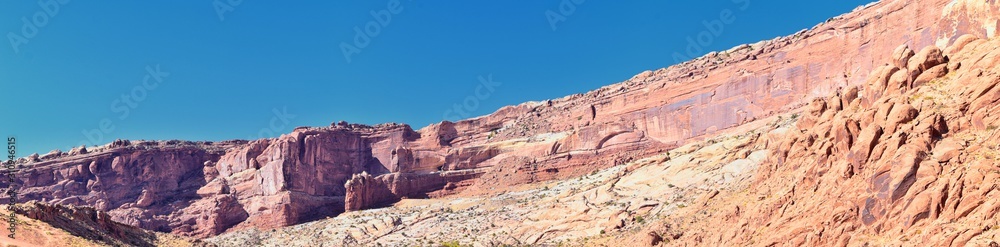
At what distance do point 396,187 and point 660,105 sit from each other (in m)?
32.9

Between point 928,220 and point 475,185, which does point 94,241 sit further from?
point 475,185

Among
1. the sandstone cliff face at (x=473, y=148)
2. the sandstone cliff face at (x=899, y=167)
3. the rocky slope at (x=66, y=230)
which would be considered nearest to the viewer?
the sandstone cliff face at (x=899, y=167)

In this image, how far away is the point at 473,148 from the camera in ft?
361

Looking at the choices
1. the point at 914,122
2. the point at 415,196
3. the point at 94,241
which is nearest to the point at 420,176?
the point at 415,196

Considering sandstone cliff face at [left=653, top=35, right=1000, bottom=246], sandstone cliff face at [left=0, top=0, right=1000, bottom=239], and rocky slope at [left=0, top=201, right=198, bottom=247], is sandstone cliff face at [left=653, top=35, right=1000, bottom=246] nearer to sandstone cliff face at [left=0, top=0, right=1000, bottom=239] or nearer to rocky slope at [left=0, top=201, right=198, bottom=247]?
sandstone cliff face at [left=0, top=0, right=1000, bottom=239]

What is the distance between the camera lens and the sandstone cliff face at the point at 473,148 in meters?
83.2

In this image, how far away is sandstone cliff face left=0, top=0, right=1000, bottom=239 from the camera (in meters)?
83.2

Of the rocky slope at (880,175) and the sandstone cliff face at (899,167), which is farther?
the rocky slope at (880,175)

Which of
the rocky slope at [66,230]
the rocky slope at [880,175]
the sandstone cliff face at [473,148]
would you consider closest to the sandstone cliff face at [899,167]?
the rocky slope at [880,175]

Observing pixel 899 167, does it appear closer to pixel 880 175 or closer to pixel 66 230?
pixel 880 175

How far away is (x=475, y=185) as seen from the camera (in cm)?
10219

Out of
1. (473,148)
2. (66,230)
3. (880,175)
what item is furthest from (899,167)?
(473,148)

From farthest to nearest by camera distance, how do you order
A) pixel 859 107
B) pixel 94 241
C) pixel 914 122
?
pixel 94 241, pixel 859 107, pixel 914 122

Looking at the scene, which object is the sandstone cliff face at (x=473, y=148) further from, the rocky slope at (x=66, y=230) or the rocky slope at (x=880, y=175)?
the rocky slope at (x=66, y=230)
